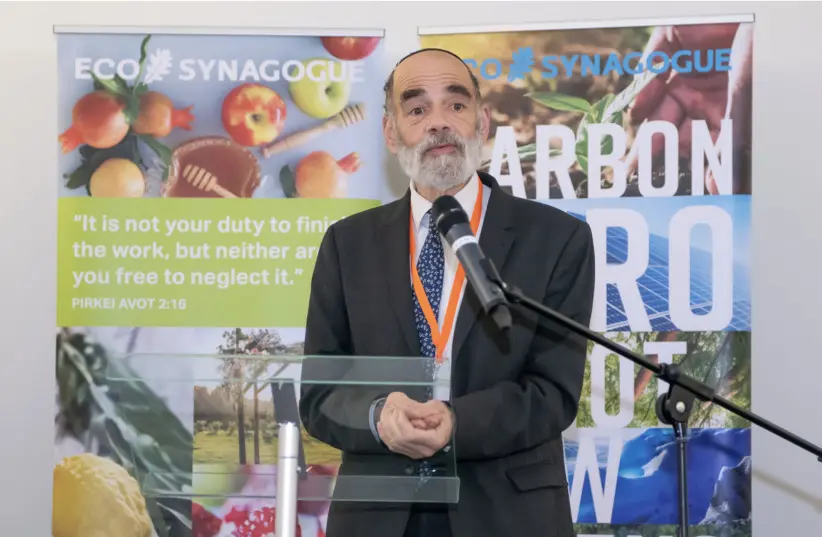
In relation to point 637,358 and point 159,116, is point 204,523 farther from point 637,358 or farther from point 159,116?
point 637,358

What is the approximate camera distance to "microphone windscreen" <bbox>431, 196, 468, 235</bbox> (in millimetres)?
1971

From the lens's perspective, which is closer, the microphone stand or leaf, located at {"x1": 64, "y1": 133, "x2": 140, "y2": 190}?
the microphone stand

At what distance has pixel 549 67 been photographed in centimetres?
374

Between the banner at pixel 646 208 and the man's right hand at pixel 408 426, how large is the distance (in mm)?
1878

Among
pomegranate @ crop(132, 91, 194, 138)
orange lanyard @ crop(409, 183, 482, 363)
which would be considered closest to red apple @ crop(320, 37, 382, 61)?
pomegranate @ crop(132, 91, 194, 138)

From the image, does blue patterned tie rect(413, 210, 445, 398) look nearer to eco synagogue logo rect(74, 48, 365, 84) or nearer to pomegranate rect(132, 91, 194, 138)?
eco synagogue logo rect(74, 48, 365, 84)

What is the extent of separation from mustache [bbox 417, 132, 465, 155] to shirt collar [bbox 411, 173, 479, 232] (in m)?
0.10

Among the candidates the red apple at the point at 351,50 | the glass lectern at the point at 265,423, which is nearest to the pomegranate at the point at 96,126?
the red apple at the point at 351,50

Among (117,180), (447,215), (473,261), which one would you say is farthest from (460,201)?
(117,180)

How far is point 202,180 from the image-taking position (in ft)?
12.5

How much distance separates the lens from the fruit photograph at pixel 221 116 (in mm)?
3801

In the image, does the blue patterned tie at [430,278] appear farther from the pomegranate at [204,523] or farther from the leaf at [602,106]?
the leaf at [602,106]

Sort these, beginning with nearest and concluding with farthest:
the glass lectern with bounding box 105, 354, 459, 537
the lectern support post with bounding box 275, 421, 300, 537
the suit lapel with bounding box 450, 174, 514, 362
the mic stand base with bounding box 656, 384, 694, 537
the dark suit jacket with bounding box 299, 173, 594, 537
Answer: the lectern support post with bounding box 275, 421, 300, 537
the glass lectern with bounding box 105, 354, 459, 537
the mic stand base with bounding box 656, 384, 694, 537
the dark suit jacket with bounding box 299, 173, 594, 537
the suit lapel with bounding box 450, 174, 514, 362

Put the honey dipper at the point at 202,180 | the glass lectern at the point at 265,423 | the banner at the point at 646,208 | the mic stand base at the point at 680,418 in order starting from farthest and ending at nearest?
1. the honey dipper at the point at 202,180
2. the banner at the point at 646,208
3. the mic stand base at the point at 680,418
4. the glass lectern at the point at 265,423
